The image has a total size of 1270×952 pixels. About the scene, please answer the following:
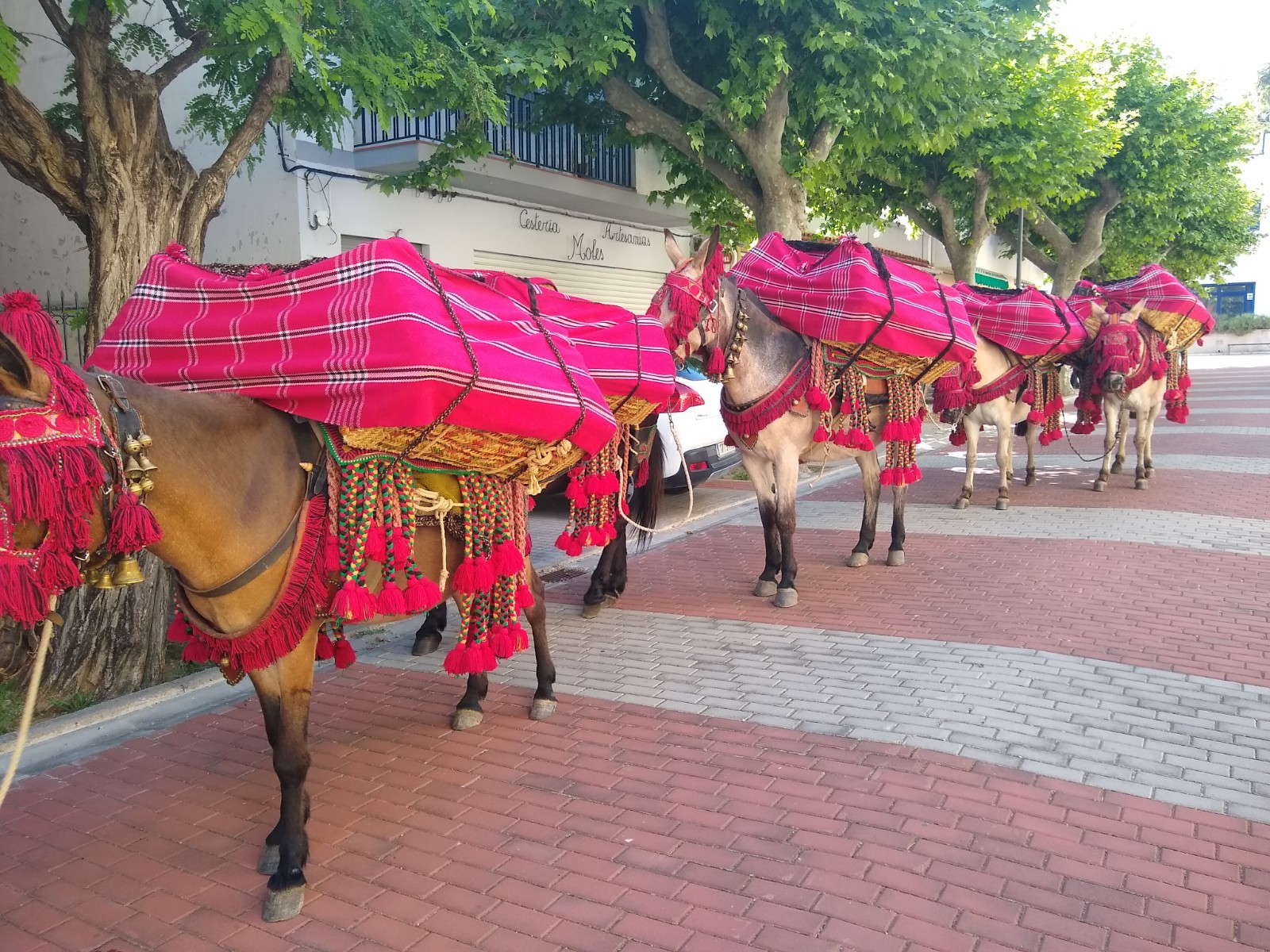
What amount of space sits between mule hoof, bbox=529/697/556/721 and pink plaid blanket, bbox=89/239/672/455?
1620 mm

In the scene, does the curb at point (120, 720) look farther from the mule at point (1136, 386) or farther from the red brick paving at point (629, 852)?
the mule at point (1136, 386)

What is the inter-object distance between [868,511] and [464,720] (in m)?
4.32

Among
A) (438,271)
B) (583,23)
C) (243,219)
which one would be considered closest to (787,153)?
(583,23)

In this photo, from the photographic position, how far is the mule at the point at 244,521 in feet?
9.34

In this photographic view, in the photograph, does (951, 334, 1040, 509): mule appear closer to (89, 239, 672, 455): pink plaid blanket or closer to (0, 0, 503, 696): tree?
(0, 0, 503, 696): tree

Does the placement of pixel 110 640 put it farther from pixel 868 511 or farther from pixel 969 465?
pixel 969 465

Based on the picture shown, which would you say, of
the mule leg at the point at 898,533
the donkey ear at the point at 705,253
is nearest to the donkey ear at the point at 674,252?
the donkey ear at the point at 705,253

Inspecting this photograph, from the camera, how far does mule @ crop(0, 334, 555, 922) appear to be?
9.34 feet

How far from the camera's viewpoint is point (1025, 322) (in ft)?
32.0

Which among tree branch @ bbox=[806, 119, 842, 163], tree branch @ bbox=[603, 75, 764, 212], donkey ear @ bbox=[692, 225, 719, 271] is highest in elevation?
tree branch @ bbox=[603, 75, 764, 212]

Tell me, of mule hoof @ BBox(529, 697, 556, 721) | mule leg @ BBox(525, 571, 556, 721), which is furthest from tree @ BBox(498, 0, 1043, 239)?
mule hoof @ BBox(529, 697, 556, 721)

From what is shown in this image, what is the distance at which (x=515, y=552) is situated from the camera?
3.90 m

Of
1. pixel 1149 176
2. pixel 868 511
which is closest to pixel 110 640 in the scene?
pixel 868 511

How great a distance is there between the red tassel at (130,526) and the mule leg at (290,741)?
30.9 inches
